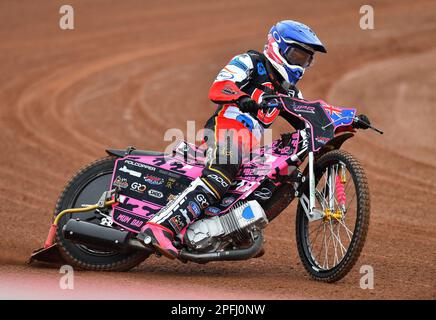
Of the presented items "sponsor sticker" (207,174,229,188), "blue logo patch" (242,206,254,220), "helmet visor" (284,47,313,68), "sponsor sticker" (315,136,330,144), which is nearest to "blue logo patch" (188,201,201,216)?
"sponsor sticker" (207,174,229,188)

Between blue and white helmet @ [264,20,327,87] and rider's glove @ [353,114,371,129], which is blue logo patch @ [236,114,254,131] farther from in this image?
rider's glove @ [353,114,371,129]

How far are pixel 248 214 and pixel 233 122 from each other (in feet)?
2.58

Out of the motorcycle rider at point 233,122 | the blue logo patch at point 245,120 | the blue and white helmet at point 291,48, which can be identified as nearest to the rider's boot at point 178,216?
the motorcycle rider at point 233,122

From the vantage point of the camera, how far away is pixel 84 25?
23.3m

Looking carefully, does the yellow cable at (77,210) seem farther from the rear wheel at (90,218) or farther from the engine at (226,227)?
the engine at (226,227)

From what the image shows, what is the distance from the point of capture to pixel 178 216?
24.9 ft

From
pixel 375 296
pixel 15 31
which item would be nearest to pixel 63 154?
pixel 375 296

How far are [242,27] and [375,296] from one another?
1703 centimetres

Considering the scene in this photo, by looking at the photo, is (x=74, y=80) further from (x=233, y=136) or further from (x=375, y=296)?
(x=375, y=296)

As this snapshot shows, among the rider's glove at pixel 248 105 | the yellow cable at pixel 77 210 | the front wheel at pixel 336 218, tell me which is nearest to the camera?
the front wheel at pixel 336 218

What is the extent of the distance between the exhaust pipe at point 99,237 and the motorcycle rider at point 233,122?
5.8 inches

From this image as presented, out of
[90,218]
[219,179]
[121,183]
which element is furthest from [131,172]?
[219,179]

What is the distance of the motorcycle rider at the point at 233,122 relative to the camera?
7.53 m

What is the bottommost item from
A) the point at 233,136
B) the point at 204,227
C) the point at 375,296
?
the point at 375,296
